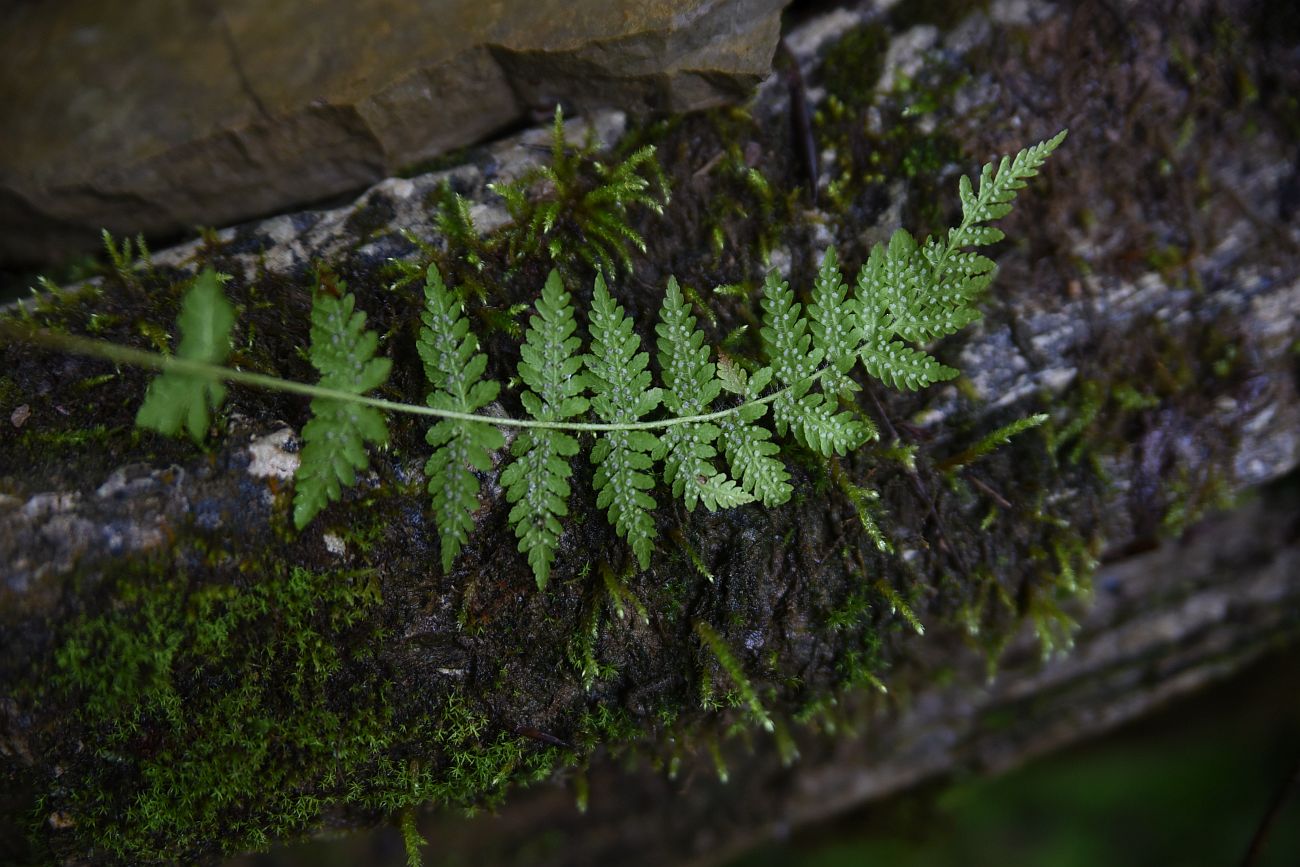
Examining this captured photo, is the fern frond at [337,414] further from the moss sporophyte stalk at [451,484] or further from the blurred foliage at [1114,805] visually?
the blurred foliage at [1114,805]

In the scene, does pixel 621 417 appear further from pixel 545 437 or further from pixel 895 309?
pixel 895 309

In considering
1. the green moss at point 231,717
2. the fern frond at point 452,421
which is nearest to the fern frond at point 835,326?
the fern frond at point 452,421

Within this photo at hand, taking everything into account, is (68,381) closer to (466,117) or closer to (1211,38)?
(466,117)

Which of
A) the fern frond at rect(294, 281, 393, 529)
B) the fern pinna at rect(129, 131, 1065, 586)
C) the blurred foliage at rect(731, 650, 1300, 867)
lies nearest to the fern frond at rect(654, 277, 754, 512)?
the fern pinna at rect(129, 131, 1065, 586)

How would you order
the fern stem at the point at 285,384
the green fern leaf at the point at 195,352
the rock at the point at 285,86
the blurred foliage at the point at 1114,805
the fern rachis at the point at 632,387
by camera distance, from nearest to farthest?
the green fern leaf at the point at 195,352 < the fern stem at the point at 285,384 < the fern rachis at the point at 632,387 < the rock at the point at 285,86 < the blurred foliage at the point at 1114,805

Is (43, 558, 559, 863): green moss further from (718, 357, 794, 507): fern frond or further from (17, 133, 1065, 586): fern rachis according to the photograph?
(718, 357, 794, 507): fern frond

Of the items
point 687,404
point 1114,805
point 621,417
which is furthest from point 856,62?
point 1114,805

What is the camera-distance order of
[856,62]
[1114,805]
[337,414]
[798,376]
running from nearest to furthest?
[337,414]
[798,376]
[856,62]
[1114,805]
